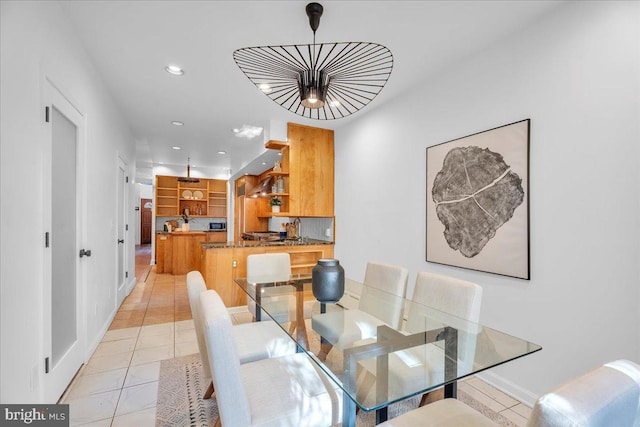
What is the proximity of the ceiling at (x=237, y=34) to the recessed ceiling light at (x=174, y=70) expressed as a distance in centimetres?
4

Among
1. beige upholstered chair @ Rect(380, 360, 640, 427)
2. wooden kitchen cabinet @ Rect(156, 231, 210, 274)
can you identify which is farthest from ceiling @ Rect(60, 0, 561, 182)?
wooden kitchen cabinet @ Rect(156, 231, 210, 274)

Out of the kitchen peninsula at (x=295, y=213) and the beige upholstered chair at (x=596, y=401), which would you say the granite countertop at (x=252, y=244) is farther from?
the beige upholstered chair at (x=596, y=401)

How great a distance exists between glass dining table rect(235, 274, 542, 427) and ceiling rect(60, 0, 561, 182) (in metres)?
1.94

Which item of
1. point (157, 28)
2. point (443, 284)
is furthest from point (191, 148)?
point (443, 284)

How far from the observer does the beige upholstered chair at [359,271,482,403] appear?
119 centimetres

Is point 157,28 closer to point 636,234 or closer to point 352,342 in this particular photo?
point 352,342

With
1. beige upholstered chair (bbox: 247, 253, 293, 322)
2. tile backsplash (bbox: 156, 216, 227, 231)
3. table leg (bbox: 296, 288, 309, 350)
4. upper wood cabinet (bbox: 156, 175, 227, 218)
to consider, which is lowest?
table leg (bbox: 296, 288, 309, 350)

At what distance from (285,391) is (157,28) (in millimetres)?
2498

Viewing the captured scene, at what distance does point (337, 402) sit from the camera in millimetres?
1309

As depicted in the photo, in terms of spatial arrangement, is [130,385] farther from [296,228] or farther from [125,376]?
[296,228]

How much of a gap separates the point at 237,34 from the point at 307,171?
7.35 feet

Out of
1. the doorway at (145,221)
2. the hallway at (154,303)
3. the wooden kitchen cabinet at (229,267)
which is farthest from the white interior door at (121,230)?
the doorway at (145,221)

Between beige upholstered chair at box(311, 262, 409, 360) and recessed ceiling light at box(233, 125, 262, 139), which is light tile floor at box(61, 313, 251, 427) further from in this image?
recessed ceiling light at box(233, 125, 262, 139)

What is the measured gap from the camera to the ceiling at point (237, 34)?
6.31 ft
